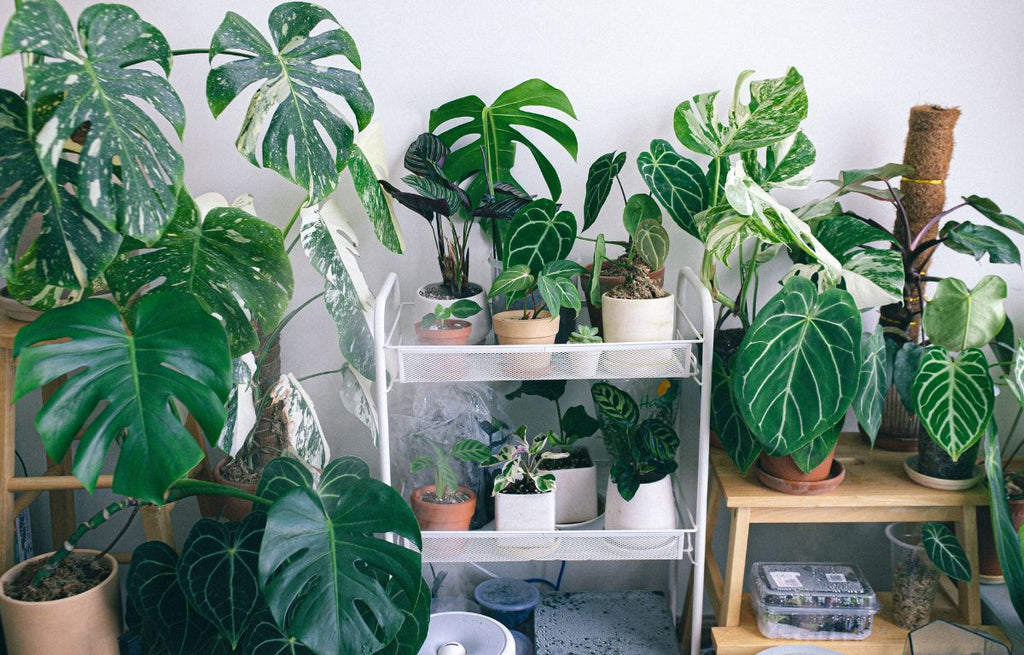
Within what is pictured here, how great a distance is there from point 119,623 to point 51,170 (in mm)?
939

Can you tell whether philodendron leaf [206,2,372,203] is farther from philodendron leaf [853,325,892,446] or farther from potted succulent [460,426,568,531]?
philodendron leaf [853,325,892,446]

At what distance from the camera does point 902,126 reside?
1.80 metres

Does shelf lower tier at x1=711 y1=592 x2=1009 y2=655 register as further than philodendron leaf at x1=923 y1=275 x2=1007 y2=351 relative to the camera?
Yes

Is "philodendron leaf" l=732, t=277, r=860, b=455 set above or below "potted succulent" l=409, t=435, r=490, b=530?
above

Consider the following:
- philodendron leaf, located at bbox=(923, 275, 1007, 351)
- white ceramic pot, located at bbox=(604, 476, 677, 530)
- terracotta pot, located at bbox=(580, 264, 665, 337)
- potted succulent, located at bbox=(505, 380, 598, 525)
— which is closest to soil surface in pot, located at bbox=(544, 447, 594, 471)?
potted succulent, located at bbox=(505, 380, 598, 525)

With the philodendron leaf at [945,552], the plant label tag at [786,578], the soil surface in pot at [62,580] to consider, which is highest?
the philodendron leaf at [945,552]

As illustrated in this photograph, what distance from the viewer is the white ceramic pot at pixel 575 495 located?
5.66ft

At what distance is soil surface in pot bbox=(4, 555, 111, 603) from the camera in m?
1.53

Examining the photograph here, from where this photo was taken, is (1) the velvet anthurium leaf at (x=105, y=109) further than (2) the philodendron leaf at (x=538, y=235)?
No

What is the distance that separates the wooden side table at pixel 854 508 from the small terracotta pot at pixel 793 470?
0.03 m

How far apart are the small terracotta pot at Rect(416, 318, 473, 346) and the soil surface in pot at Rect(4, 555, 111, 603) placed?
0.75 meters

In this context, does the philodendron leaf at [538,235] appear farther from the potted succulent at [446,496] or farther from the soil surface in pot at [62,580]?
the soil surface in pot at [62,580]

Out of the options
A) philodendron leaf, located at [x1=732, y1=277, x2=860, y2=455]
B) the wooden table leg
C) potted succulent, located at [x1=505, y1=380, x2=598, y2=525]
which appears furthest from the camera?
potted succulent, located at [x1=505, y1=380, x2=598, y2=525]

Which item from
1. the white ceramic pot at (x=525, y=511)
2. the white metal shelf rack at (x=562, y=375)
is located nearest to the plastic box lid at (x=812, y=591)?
the white metal shelf rack at (x=562, y=375)
